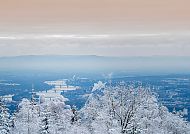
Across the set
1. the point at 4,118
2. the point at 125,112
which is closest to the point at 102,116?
the point at 125,112

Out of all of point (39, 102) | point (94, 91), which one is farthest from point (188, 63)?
point (39, 102)

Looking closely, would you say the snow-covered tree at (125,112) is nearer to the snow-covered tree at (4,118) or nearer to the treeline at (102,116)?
the treeline at (102,116)

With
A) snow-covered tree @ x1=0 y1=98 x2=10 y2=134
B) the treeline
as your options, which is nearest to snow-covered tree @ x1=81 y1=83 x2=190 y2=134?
the treeline

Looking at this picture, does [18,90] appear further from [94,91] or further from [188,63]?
[188,63]

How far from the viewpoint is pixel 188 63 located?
1059cm

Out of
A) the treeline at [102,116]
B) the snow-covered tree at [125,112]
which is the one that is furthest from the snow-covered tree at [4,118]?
the snow-covered tree at [125,112]

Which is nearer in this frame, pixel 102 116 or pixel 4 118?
pixel 102 116

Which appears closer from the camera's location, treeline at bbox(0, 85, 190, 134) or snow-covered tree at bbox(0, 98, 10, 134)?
treeline at bbox(0, 85, 190, 134)

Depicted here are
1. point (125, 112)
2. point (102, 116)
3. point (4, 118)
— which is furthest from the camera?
point (4, 118)

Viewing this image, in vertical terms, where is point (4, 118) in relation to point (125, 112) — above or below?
below

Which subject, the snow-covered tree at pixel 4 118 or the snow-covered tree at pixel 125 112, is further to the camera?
the snow-covered tree at pixel 4 118

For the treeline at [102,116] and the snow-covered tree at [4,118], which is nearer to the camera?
the treeline at [102,116]

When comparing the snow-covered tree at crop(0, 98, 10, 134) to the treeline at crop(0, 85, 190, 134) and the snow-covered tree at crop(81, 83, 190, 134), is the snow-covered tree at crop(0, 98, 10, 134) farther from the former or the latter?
the snow-covered tree at crop(81, 83, 190, 134)

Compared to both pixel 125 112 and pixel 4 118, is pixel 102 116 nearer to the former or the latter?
pixel 125 112
